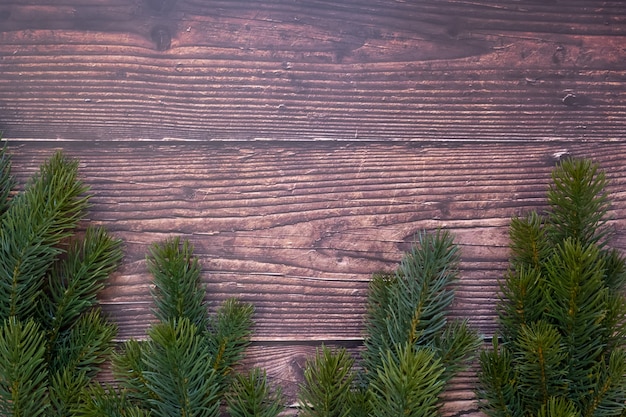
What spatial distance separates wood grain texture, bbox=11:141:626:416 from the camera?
0.67m

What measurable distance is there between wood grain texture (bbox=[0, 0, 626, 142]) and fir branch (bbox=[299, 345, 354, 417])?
0.26m

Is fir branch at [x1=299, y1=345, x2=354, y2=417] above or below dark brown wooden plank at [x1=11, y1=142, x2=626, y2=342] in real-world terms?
below

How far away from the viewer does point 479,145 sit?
68 centimetres

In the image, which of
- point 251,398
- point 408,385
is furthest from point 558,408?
point 251,398

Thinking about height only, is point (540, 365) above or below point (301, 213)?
below

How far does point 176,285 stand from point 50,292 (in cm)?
15

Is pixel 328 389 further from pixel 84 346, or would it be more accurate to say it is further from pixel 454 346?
pixel 84 346

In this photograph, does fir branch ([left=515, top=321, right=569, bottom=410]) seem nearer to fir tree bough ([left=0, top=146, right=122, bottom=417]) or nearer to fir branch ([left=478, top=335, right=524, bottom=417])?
fir branch ([left=478, top=335, right=524, bottom=417])

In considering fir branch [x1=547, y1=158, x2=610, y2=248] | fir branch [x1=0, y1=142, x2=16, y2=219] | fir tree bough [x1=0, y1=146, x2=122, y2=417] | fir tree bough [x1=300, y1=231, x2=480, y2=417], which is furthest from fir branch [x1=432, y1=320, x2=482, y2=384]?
fir branch [x1=0, y1=142, x2=16, y2=219]

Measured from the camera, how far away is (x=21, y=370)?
550 mm

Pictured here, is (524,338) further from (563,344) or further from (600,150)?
(600,150)

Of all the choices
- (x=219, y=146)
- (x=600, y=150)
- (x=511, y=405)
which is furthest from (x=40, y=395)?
(x=600, y=150)

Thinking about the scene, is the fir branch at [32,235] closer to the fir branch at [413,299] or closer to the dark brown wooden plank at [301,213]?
the dark brown wooden plank at [301,213]

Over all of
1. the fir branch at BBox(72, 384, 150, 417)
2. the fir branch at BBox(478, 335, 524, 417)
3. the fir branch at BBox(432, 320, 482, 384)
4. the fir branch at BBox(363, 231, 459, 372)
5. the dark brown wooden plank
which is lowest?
the fir branch at BBox(72, 384, 150, 417)
